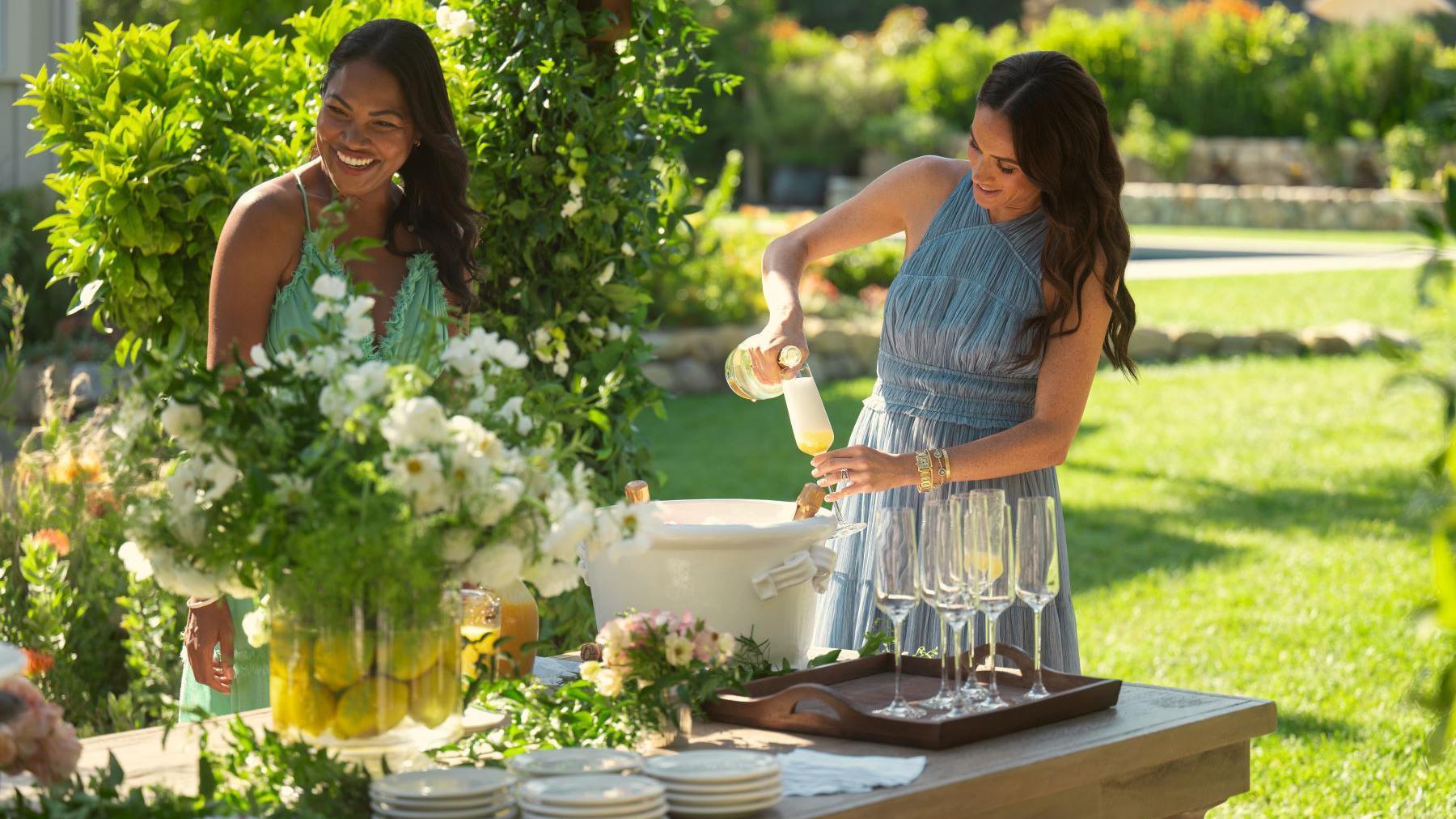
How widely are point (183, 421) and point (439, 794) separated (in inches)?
18.9

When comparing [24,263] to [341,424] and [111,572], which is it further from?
[341,424]

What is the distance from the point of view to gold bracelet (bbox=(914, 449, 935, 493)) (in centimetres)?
285

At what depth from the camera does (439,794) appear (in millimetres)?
1714

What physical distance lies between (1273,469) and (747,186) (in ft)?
46.2

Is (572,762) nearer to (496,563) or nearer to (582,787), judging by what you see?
(582,787)

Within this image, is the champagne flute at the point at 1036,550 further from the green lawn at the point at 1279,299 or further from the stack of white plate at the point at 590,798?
the green lawn at the point at 1279,299

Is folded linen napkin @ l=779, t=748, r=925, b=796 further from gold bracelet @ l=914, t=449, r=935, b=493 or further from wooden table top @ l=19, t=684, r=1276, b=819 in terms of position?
gold bracelet @ l=914, t=449, r=935, b=493

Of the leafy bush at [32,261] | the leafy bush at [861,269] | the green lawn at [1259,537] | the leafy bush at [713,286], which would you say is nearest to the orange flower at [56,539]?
the green lawn at [1259,537]

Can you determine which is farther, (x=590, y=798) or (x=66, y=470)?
(x=66, y=470)

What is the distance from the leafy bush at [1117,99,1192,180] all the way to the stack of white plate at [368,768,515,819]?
19.2 metres

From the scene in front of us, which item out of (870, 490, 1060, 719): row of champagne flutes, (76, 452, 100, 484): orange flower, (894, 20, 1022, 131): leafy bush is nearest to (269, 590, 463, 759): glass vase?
(870, 490, 1060, 719): row of champagne flutes

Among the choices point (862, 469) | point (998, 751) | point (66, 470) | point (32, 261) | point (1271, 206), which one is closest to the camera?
point (998, 751)

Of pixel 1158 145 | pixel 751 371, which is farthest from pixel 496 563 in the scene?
pixel 1158 145

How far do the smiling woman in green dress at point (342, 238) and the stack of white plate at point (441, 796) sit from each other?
78 cm
